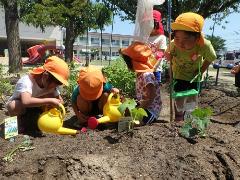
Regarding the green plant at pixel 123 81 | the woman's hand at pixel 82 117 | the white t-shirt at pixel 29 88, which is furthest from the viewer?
the green plant at pixel 123 81

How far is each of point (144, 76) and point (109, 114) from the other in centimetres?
47

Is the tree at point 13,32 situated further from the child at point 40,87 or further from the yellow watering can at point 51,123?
the yellow watering can at point 51,123

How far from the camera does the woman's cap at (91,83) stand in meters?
3.75

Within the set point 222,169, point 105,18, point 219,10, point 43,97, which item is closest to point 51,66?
point 43,97

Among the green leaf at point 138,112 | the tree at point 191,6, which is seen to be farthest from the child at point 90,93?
the tree at point 191,6

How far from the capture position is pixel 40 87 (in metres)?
3.70

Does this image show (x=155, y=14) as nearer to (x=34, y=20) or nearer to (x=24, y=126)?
(x=24, y=126)

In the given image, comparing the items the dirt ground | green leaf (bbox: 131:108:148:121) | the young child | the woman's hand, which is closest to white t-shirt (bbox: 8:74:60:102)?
the woman's hand

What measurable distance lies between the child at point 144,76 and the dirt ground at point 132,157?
35.1 inches

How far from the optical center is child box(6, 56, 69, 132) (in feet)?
11.5

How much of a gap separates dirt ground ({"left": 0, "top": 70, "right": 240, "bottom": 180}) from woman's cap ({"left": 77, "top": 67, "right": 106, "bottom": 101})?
0.84 metres

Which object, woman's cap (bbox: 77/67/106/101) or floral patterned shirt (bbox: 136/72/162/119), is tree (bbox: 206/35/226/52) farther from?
woman's cap (bbox: 77/67/106/101)

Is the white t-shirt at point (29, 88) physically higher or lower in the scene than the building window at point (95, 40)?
higher

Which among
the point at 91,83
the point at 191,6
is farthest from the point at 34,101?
the point at 191,6
